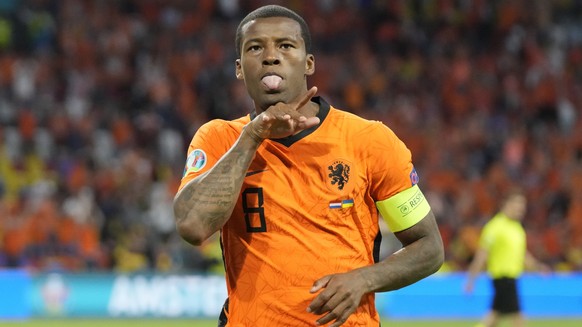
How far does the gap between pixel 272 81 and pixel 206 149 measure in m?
0.35

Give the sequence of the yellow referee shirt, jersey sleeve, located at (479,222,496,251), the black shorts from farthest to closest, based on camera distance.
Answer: jersey sleeve, located at (479,222,496,251) → the yellow referee shirt → the black shorts

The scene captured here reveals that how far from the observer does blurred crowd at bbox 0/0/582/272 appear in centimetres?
1658

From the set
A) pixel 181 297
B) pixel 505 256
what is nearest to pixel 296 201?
pixel 505 256

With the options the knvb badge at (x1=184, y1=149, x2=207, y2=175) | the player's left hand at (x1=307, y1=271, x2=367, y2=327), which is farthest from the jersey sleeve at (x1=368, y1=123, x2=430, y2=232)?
the knvb badge at (x1=184, y1=149, x2=207, y2=175)

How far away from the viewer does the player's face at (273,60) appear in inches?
138

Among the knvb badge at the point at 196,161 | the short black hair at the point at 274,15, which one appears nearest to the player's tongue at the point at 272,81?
the short black hair at the point at 274,15

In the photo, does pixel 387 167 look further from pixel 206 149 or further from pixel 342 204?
pixel 206 149

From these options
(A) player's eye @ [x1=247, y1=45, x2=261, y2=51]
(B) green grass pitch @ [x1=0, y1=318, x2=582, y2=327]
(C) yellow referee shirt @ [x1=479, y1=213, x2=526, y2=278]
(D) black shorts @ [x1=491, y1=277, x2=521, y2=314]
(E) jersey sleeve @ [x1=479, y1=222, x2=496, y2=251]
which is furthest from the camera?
(B) green grass pitch @ [x1=0, y1=318, x2=582, y2=327]

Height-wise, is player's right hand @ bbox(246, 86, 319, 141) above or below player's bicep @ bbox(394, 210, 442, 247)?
above

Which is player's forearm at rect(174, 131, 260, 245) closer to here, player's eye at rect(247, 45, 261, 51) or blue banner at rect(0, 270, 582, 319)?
player's eye at rect(247, 45, 261, 51)

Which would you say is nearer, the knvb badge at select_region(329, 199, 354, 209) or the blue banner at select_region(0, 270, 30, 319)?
the knvb badge at select_region(329, 199, 354, 209)

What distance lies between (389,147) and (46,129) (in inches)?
575

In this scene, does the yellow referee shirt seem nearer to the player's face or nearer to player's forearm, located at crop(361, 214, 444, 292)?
player's forearm, located at crop(361, 214, 444, 292)

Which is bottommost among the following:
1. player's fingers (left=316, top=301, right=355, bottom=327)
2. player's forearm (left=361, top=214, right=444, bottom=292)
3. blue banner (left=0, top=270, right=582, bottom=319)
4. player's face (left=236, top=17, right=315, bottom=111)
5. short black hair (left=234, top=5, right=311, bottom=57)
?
player's fingers (left=316, top=301, right=355, bottom=327)
